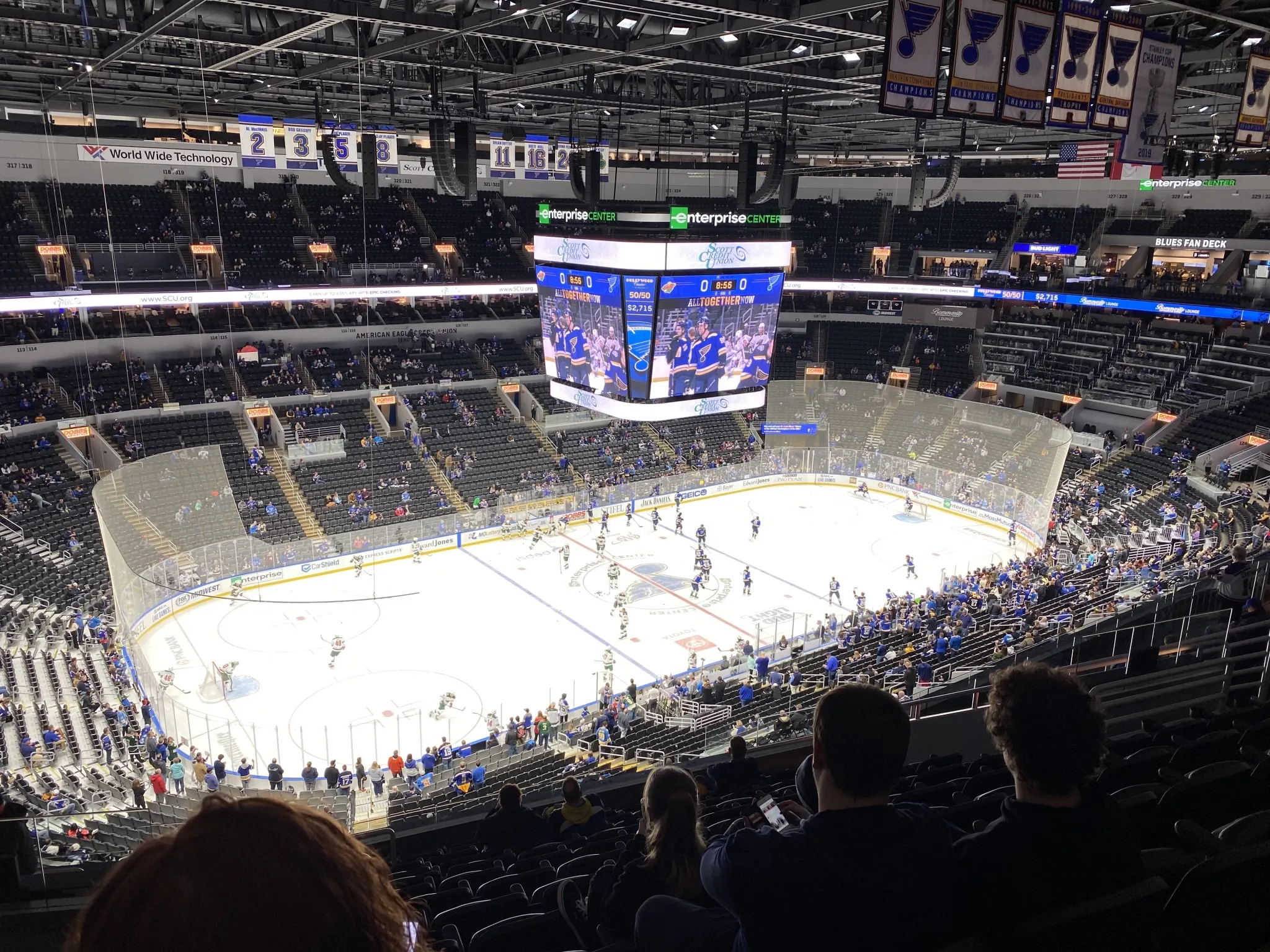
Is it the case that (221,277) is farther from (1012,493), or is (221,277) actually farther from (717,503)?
(1012,493)

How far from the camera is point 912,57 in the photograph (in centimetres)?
938

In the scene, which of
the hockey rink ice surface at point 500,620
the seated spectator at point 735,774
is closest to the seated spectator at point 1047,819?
the seated spectator at point 735,774

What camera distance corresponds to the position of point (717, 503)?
33.7 metres

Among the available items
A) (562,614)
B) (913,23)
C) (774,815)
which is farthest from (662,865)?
(562,614)

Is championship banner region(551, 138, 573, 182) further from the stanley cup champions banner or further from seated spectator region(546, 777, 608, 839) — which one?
seated spectator region(546, 777, 608, 839)

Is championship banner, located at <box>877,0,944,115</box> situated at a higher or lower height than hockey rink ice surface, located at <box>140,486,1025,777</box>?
higher

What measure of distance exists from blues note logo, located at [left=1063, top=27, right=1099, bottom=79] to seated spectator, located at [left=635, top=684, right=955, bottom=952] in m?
10.3

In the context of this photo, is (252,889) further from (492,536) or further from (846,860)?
Answer: (492,536)

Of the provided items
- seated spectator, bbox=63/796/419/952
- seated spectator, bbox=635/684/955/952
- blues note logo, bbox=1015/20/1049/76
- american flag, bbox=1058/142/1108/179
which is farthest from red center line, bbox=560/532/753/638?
seated spectator, bbox=63/796/419/952

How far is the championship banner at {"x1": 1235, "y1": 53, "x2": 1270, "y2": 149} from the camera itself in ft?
37.6

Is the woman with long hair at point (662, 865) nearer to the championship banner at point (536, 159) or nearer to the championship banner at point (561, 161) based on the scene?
the championship banner at point (536, 159)

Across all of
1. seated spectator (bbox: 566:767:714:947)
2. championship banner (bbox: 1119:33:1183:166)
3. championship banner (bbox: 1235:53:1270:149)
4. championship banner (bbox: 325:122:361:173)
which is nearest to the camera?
seated spectator (bbox: 566:767:714:947)

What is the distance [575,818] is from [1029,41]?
9306 millimetres

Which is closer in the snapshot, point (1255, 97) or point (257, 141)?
point (1255, 97)
